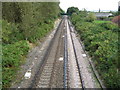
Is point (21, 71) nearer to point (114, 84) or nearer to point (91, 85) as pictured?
point (91, 85)

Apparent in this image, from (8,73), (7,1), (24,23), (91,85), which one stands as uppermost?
(7,1)

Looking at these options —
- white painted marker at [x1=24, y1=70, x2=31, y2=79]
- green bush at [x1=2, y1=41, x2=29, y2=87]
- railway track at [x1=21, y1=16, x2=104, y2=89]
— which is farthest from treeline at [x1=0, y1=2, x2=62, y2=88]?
railway track at [x1=21, y1=16, x2=104, y2=89]

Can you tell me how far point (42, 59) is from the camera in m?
Answer: 13.6

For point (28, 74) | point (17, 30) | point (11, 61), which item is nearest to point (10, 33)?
point (17, 30)

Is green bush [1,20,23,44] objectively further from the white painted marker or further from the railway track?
the white painted marker

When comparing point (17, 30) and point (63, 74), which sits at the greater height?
point (17, 30)

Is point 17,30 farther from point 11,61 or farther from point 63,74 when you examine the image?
point 63,74

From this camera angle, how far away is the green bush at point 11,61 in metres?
9.56

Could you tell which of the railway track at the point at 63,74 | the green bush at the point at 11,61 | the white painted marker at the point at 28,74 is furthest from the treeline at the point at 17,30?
the railway track at the point at 63,74

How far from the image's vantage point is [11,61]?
1129 centimetres

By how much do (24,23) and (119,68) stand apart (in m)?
11.7

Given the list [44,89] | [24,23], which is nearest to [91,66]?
[44,89]

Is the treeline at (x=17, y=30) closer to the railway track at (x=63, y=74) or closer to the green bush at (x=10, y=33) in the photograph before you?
the green bush at (x=10, y=33)

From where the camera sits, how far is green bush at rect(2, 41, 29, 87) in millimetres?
9559
